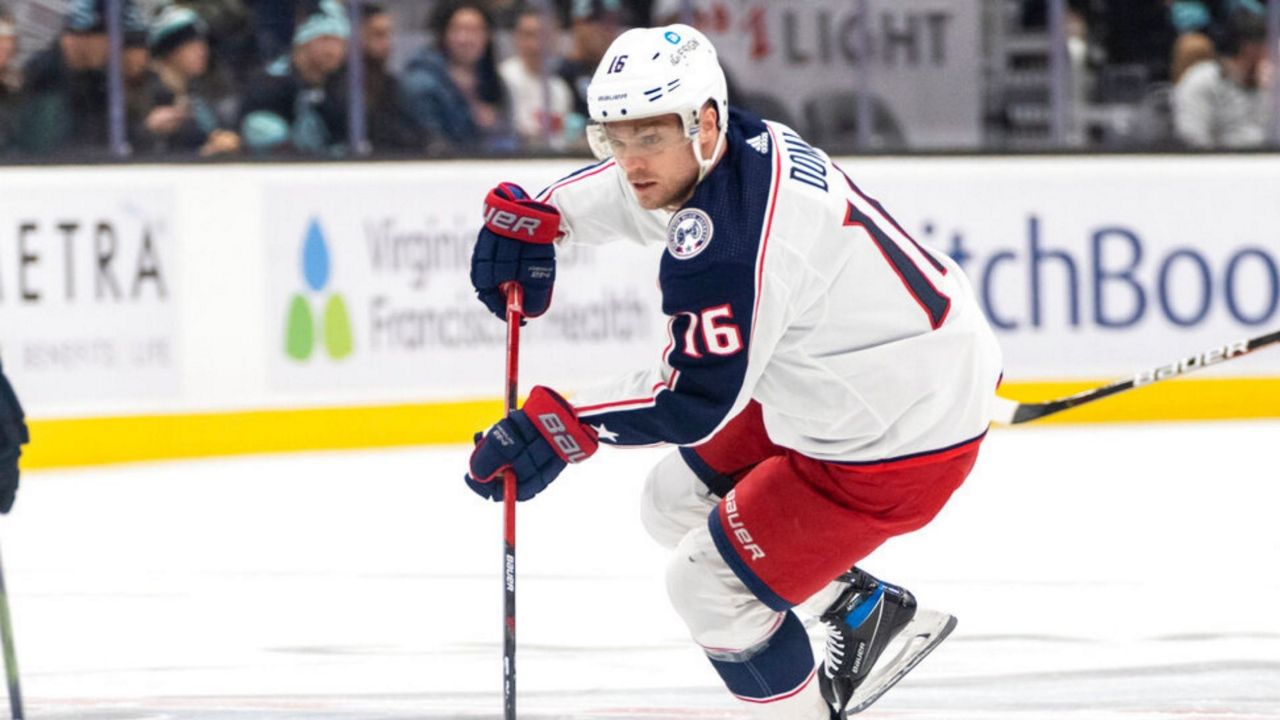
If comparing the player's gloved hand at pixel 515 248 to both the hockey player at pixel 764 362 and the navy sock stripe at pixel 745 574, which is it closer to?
the hockey player at pixel 764 362

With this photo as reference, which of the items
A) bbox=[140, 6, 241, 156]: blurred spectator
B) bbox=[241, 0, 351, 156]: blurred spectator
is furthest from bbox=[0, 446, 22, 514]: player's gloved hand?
bbox=[241, 0, 351, 156]: blurred spectator

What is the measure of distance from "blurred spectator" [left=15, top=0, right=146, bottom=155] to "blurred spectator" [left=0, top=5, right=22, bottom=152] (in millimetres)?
28

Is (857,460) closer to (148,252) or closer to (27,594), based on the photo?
(27,594)

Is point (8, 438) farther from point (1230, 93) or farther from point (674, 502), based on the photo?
point (1230, 93)

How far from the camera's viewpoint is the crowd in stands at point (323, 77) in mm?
7215

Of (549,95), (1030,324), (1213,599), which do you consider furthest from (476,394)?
(1213,599)

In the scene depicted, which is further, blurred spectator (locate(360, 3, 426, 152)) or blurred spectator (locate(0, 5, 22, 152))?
blurred spectator (locate(360, 3, 426, 152))

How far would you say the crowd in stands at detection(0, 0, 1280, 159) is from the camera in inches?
284

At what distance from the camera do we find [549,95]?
25.8 feet

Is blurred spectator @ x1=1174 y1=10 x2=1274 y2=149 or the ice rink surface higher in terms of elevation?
blurred spectator @ x1=1174 y1=10 x2=1274 y2=149

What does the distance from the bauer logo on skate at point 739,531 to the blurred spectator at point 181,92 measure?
4559 millimetres

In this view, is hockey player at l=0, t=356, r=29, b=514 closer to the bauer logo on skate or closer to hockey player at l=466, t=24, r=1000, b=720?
hockey player at l=466, t=24, r=1000, b=720

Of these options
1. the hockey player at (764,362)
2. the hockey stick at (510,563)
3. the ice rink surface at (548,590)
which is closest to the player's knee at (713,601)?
the hockey player at (764,362)

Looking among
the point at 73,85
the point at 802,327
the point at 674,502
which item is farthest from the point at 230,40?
the point at 802,327
